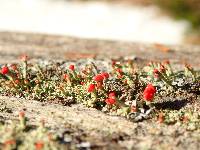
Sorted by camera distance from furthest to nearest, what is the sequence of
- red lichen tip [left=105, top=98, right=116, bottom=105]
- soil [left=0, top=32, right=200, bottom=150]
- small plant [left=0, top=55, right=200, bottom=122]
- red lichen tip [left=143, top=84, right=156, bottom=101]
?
1. small plant [left=0, top=55, right=200, bottom=122]
2. red lichen tip [left=105, top=98, right=116, bottom=105]
3. red lichen tip [left=143, top=84, right=156, bottom=101]
4. soil [left=0, top=32, right=200, bottom=150]

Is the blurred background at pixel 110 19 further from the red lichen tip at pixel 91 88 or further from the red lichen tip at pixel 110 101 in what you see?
the red lichen tip at pixel 110 101

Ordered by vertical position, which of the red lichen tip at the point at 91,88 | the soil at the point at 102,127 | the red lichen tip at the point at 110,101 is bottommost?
the soil at the point at 102,127

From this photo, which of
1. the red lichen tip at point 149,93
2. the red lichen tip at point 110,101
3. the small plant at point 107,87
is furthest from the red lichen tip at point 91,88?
the red lichen tip at point 149,93

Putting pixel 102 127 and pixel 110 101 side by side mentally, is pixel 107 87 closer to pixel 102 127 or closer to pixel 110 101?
pixel 110 101

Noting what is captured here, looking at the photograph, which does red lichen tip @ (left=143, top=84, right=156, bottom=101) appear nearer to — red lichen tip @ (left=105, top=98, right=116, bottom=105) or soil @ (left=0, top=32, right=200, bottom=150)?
soil @ (left=0, top=32, right=200, bottom=150)

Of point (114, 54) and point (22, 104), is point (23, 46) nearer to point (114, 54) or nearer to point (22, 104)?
point (114, 54)

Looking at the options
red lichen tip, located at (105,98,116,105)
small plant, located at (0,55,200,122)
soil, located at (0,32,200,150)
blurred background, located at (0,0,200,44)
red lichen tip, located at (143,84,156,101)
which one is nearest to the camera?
soil, located at (0,32,200,150)

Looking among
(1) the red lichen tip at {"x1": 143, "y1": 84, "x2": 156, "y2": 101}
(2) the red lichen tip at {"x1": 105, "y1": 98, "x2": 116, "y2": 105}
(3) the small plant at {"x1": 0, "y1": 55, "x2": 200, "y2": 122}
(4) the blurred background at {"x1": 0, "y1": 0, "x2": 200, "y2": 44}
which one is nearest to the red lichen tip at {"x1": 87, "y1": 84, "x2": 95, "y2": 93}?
(3) the small plant at {"x1": 0, "y1": 55, "x2": 200, "y2": 122}

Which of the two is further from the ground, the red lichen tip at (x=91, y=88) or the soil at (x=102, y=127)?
the red lichen tip at (x=91, y=88)

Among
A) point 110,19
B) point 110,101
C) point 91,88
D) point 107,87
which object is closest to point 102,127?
point 110,101
